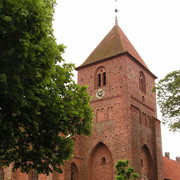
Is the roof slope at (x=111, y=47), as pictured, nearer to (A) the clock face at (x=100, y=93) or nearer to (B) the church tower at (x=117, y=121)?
(B) the church tower at (x=117, y=121)

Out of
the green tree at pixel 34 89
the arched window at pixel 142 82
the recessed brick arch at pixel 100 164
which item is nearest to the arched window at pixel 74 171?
the recessed brick arch at pixel 100 164

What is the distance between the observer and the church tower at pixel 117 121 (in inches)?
1063

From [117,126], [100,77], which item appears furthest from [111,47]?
[117,126]

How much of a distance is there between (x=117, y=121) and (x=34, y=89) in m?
18.2

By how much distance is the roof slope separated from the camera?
3176 centimetres

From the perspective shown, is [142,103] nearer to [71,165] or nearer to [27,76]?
[71,165]

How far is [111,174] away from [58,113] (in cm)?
1639

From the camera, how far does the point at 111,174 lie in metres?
26.9

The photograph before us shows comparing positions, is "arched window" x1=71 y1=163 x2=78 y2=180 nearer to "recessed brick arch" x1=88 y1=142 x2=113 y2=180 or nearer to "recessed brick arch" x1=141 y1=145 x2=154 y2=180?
"recessed brick arch" x1=88 y1=142 x2=113 y2=180

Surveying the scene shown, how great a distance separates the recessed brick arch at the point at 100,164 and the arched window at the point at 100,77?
22.1ft

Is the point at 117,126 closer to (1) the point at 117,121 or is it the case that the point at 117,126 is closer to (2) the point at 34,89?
(1) the point at 117,121

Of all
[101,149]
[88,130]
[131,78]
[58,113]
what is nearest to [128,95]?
[131,78]

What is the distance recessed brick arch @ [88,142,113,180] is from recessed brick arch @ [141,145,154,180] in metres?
3.91

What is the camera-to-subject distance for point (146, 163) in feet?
97.7
